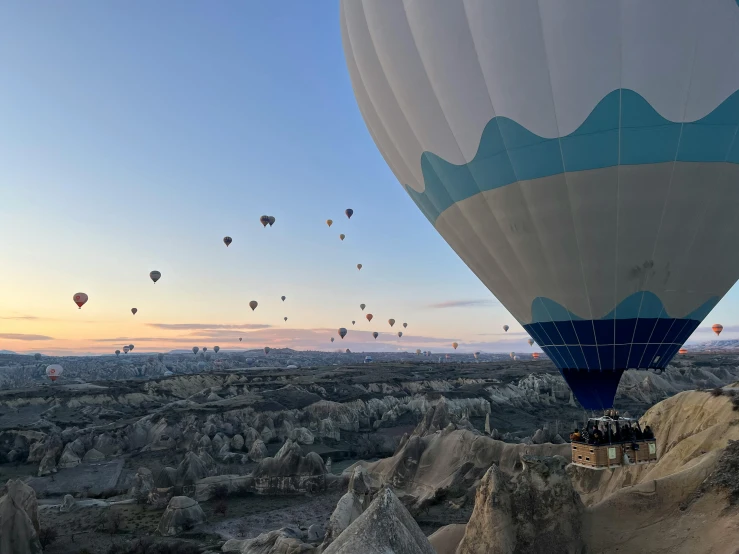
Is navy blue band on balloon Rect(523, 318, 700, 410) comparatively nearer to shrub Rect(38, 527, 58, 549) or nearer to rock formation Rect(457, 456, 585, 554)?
rock formation Rect(457, 456, 585, 554)

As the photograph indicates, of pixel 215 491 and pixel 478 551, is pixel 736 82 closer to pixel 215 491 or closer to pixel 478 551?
pixel 478 551

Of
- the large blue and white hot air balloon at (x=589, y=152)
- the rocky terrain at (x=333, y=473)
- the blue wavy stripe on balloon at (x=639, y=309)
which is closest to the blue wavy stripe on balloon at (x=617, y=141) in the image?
the large blue and white hot air balloon at (x=589, y=152)

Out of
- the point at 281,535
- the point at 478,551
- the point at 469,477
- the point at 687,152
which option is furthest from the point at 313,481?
the point at 687,152

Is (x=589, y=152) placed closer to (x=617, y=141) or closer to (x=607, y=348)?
(x=617, y=141)

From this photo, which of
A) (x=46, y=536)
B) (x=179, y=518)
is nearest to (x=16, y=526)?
(x=46, y=536)

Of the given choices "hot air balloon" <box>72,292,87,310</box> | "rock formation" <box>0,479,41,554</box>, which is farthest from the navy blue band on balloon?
"hot air balloon" <box>72,292,87,310</box>

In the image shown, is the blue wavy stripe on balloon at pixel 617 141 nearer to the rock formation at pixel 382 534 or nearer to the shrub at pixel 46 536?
the rock formation at pixel 382 534
